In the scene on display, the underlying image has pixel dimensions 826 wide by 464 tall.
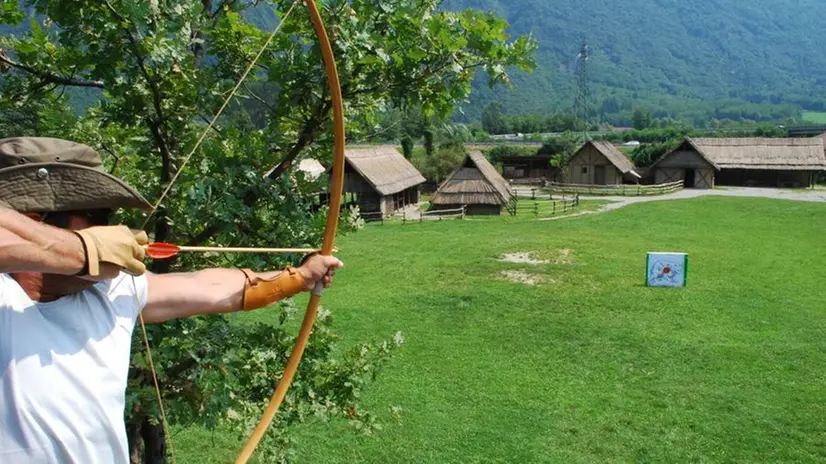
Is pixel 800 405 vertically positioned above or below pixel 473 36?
below

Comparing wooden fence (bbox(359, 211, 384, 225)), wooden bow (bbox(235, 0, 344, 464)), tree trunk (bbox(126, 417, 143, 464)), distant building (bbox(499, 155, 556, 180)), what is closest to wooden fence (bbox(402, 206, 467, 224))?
wooden fence (bbox(359, 211, 384, 225))

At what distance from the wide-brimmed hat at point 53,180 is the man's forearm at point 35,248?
0.25 m

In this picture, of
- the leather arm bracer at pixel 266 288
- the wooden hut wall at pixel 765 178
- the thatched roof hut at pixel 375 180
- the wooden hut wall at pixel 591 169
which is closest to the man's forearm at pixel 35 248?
the leather arm bracer at pixel 266 288

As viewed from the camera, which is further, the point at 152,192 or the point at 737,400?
the point at 737,400

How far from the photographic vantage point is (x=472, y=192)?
Result: 1331 inches

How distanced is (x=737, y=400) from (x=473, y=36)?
7.98 m

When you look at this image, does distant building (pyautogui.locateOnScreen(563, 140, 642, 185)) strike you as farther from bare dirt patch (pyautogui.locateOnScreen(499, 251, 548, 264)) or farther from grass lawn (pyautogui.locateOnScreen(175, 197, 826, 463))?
bare dirt patch (pyautogui.locateOnScreen(499, 251, 548, 264))

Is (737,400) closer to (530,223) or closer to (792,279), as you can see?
(792,279)

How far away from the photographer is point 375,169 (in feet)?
112

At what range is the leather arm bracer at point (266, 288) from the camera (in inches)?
104

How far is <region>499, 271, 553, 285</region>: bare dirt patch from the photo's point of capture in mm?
16906

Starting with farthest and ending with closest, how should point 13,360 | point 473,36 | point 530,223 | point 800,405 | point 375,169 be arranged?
1. point 375,169
2. point 530,223
3. point 800,405
4. point 473,36
5. point 13,360

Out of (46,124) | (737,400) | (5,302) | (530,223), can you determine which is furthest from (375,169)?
(5,302)

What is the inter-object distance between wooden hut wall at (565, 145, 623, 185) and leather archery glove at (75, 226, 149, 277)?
4609 cm
